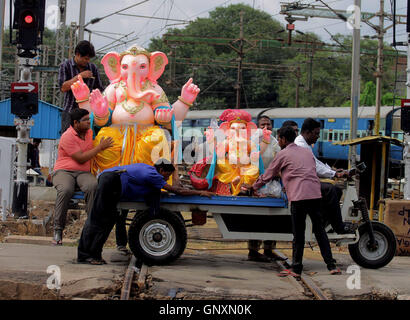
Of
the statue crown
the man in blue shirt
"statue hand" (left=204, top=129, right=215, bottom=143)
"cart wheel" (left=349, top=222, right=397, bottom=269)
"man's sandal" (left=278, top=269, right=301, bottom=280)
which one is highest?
the statue crown

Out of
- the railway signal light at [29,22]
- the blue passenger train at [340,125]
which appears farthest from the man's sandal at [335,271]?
the blue passenger train at [340,125]

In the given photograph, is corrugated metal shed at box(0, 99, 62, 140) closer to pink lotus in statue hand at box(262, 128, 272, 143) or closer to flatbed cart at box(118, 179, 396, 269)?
pink lotus in statue hand at box(262, 128, 272, 143)

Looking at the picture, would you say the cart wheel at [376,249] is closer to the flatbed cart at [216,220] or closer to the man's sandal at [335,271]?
the flatbed cart at [216,220]

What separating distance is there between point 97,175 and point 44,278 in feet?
6.95

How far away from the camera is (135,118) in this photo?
9031 millimetres

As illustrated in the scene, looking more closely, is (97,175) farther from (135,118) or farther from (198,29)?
(198,29)

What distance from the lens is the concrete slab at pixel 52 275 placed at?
6812 millimetres

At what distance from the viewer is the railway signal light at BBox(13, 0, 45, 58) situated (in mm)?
11633

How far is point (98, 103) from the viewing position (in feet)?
28.9

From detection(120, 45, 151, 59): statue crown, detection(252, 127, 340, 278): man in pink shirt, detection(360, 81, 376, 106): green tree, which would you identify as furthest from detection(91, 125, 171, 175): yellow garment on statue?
detection(360, 81, 376, 106): green tree

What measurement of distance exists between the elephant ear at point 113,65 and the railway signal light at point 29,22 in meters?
3.02

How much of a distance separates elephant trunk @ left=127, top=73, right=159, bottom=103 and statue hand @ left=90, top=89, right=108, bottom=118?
402mm

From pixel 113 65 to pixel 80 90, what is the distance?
0.64m

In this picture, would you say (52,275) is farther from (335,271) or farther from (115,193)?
(335,271)
